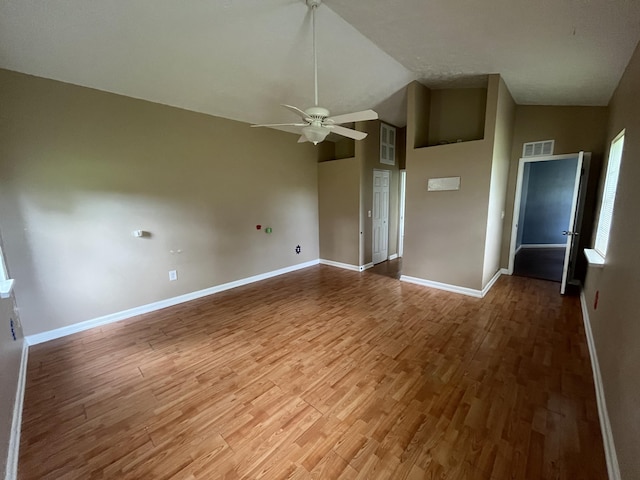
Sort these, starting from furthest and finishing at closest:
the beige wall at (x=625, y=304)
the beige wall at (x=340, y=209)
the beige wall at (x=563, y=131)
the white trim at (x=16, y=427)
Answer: the beige wall at (x=340, y=209), the beige wall at (x=563, y=131), the white trim at (x=16, y=427), the beige wall at (x=625, y=304)

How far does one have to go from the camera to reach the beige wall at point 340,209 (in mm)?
5219

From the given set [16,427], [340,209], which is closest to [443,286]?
[340,209]

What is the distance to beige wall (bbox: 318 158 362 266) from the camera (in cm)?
522

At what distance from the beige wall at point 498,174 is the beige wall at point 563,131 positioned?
192mm

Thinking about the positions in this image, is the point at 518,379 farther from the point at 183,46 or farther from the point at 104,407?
the point at 183,46

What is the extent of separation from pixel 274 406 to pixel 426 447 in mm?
1067

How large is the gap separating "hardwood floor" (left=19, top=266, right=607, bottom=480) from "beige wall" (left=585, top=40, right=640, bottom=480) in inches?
11.1

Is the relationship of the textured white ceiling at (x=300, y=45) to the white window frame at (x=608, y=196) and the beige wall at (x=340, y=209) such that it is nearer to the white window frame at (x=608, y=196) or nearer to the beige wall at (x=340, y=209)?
the white window frame at (x=608, y=196)

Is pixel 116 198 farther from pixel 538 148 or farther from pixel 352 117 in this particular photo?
pixel 538 148

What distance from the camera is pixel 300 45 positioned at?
9.78 ft

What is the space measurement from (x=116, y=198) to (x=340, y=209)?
147 inches

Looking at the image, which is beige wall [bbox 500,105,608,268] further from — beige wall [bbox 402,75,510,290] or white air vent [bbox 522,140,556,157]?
beige wall [bbox 402,75,510,290]

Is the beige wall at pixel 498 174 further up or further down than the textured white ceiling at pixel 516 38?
further down

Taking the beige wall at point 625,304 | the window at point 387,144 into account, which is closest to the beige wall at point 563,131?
the beige wall at point 625,304
